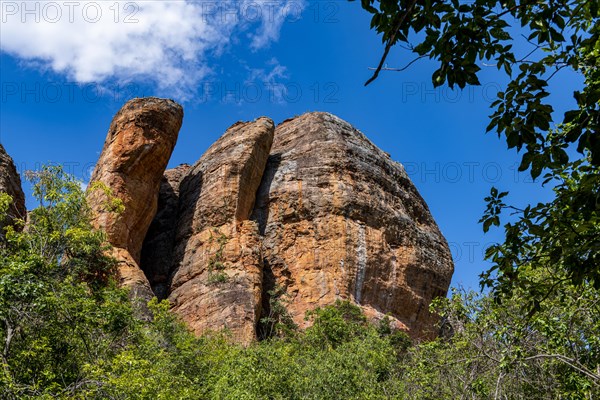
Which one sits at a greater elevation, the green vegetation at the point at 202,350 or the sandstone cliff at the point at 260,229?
the sandstone cliff at the point at 260,229

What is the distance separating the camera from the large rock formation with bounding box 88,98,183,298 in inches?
1196

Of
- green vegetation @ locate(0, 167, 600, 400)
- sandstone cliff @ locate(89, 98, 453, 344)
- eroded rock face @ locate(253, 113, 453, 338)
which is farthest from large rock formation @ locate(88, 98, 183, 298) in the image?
Answer: eroded rock face @ locate(253, 113, 453, 338)

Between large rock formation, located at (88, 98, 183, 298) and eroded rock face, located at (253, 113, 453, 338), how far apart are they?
616 centimetres

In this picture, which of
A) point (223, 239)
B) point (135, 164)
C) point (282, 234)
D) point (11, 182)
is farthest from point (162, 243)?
point (11, 182)

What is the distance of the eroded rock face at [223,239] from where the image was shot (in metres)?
28.7

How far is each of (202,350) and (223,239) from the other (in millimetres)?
9736

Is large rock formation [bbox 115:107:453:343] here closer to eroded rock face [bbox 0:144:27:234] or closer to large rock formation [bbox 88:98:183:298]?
large rock formation [bbox 88:98:183:298]

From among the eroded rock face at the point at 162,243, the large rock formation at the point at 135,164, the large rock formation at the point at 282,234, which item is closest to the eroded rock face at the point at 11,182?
the large rock formation at the point at 135,164

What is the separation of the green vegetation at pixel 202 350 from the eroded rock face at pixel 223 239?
350cm

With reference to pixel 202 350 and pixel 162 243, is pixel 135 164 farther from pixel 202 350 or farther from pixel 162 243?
pixel 202 350

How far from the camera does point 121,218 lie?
98.7 feet

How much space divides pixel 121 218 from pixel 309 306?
33.0ft

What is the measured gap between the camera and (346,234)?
106 ft

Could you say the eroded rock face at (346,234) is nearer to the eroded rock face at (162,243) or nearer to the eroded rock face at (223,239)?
the eroded rock face at (223,239)
